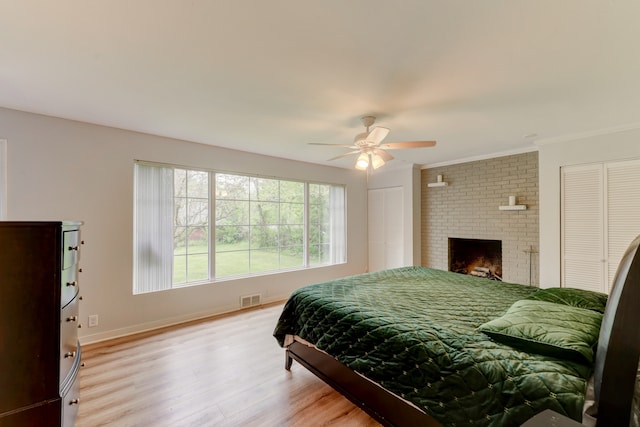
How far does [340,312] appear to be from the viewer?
6.93 ft

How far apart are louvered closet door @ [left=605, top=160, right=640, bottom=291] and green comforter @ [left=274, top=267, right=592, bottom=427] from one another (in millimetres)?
1473

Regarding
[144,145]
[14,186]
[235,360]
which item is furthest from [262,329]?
[14,186]

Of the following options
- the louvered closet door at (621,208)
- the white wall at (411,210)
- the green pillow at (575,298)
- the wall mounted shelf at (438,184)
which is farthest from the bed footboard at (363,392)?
the wall mounted shelf at (438,184)

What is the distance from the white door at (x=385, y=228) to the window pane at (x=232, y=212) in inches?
109

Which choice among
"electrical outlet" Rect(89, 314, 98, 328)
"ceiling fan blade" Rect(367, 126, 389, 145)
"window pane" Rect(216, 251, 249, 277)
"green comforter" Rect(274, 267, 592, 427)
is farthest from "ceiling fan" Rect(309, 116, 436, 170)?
"electrical outlet" Rect(89, 314, 98, 328)

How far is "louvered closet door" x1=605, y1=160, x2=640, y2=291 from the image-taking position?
3.04 m

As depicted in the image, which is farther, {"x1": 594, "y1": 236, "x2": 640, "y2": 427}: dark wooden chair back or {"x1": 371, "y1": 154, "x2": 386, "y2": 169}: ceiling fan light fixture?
{"x1": 371, "y1": 154, "x2": 386, "y2": 169}: ceiling fan light fixture

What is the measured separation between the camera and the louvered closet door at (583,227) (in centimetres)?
326

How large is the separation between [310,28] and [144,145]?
2.85m

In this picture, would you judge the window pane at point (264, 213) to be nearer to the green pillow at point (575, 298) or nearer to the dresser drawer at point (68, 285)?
the dresser drawer at point (68, 285)

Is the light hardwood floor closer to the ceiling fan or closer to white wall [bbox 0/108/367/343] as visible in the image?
white wall [bbox 0/108/367/343]

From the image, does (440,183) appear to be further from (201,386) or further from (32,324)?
(32,324)

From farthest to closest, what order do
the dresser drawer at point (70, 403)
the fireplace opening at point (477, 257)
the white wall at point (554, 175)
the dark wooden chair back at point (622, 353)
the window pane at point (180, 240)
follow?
1. the fireplace opening at point (477, 257)
2. the window pane at point (180, 240)
3. the white wall at point (554, 175)
4. the dresser drawer at point (70, 403)
5. the dark wooden chair back at point (622, 353)

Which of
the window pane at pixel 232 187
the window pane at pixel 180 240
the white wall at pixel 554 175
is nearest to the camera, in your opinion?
the white wall at pixel 554 175
